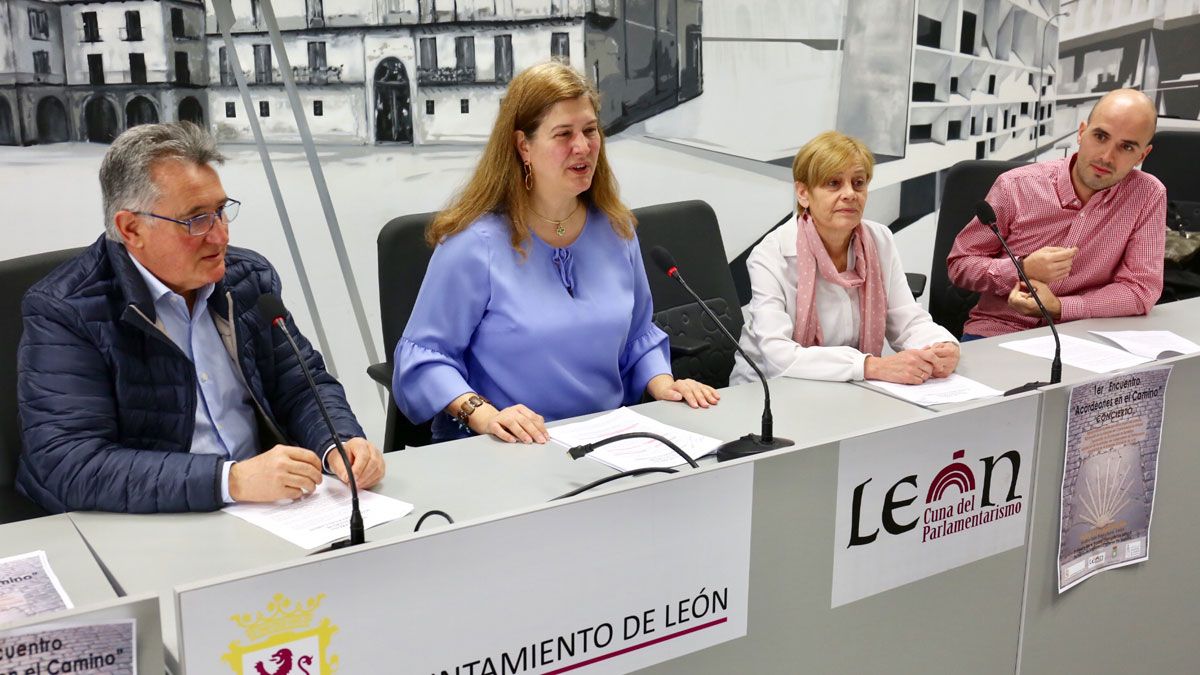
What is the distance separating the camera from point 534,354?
1.94 metres

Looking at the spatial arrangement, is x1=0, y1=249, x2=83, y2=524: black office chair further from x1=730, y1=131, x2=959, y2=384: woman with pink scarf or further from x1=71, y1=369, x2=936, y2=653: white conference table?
x1=730, y1=131, x2=959, y2=384: woman with pink scarf

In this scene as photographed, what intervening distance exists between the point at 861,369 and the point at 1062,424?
45 centimetres

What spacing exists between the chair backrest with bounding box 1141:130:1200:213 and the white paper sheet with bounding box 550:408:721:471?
2612 mm

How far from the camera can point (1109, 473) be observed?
1688 mm

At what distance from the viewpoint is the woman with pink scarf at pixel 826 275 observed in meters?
2.14

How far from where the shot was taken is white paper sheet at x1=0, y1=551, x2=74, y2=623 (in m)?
1.05

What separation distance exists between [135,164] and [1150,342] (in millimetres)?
1990

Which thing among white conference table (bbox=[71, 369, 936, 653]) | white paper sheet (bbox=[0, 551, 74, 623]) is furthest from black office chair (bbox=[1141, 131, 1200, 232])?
white paper sheet (bbox=[0, 551, 74, 623])

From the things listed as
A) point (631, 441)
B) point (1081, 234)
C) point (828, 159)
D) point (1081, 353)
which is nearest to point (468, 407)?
point (631, 441)

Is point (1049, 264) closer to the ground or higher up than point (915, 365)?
higher up

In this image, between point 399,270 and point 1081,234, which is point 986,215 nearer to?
point 1081,234

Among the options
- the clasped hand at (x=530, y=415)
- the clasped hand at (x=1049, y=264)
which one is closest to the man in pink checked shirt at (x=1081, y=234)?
the clasped hand at (x=1049, y=264)

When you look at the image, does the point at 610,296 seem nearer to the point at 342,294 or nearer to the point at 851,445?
the point at 851,445

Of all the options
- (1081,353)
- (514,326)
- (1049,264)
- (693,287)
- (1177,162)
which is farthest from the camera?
(1177,162)
